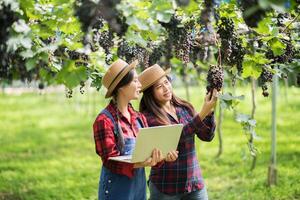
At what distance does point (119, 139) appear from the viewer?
11.8 feet

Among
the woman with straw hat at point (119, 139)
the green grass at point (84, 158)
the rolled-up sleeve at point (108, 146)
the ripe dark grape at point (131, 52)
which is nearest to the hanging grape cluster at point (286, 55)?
the green grass at point (84, 158)

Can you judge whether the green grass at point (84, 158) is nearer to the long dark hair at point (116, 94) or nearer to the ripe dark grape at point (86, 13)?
the long dark hair at point (116, 94)

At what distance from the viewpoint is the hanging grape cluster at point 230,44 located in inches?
145

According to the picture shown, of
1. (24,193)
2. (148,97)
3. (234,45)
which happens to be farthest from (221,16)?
(24,193)

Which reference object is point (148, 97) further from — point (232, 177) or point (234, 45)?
point (232, 177)

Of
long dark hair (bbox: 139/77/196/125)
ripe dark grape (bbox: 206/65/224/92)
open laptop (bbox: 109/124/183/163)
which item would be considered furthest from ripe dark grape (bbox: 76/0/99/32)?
Answer: long dark hair (bbox: 139/77/196/125)

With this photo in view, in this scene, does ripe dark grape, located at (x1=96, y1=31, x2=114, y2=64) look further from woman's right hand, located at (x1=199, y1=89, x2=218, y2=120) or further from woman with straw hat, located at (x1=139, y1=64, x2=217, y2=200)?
woman's right hand, located at (x1=199, y1=89, x2=218, y2=120)

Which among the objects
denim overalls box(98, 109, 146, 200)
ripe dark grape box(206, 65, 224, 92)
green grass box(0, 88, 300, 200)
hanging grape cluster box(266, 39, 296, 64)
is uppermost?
hanging grape cluster box(266, 39, 296, 64)

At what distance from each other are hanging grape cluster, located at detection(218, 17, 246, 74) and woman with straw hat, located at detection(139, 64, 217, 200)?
383 mm

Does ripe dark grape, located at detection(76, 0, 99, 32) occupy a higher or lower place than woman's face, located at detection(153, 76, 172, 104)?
higher

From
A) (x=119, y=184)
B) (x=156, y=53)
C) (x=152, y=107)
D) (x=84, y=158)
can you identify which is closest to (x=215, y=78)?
(x=152, y=107)

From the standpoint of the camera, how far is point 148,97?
4.09 m

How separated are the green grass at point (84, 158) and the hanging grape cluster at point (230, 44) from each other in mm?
695

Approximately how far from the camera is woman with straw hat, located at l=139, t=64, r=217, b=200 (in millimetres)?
4016
